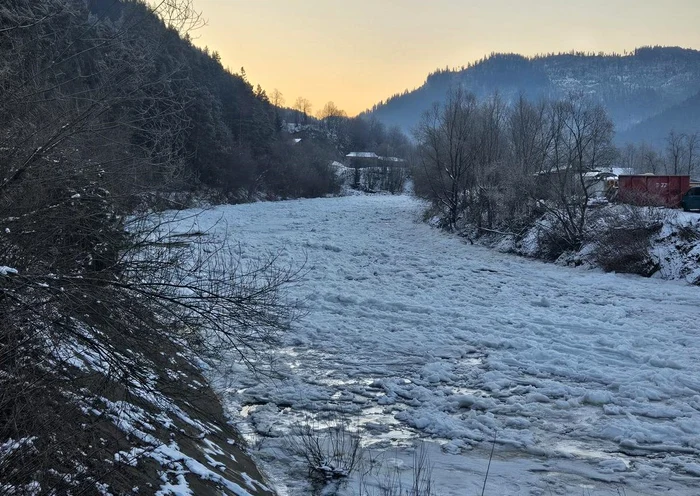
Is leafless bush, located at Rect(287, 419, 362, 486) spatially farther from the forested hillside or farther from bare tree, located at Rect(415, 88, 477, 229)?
bare tree, located at Rect(415, 88, 477, 229)

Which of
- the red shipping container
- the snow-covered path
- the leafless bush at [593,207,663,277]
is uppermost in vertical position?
the red shipping container

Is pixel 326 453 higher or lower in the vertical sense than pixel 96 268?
lower

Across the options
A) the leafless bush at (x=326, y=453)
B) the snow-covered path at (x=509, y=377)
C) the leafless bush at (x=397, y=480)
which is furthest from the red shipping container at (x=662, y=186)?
the leafless bush at (x=397, y=480)

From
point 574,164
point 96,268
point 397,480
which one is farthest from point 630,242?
point 96,268

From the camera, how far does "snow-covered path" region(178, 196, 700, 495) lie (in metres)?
6.53

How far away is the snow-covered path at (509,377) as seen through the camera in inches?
257

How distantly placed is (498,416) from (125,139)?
244 inches

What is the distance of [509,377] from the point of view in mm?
9352

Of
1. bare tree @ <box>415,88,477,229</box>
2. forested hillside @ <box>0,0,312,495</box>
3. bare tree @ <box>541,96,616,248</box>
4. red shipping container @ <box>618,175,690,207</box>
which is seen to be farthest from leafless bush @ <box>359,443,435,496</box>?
bare tree @ <box>415,88,477,229</box>

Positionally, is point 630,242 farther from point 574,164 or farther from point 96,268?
point 96,268

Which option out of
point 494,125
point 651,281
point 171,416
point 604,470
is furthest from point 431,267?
point 494,125

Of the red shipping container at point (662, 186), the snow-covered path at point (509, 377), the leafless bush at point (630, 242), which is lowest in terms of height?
the snow-covered path at point (509, 377)

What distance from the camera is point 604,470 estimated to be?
20.6ft

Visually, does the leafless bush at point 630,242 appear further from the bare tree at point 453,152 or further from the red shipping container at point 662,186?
the bare tree at point 453,152
